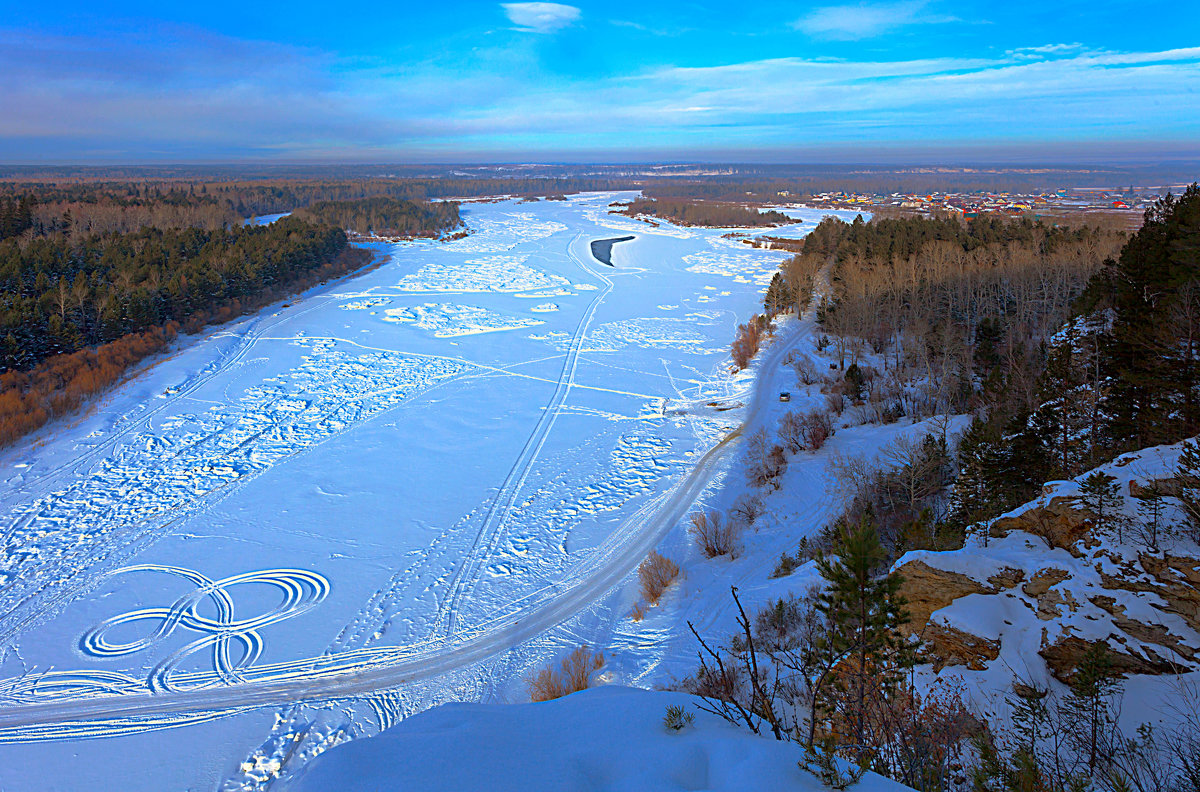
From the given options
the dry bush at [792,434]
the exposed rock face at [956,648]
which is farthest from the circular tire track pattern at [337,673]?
the exposed rock face at [956,648]

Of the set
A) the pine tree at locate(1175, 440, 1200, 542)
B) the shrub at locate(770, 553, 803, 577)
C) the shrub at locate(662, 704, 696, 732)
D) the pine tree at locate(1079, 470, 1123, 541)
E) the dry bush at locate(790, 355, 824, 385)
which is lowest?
the shrub at locate(770, 553, 803, 577)

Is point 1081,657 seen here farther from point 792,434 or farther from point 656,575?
point 792,434

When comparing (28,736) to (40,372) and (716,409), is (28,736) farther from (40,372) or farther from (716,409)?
(40,372)

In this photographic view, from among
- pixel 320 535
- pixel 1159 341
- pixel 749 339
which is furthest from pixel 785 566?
pixel 749 339

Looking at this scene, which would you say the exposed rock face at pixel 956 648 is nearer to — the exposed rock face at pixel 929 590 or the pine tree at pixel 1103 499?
the exposed rock face at pixel 929 590

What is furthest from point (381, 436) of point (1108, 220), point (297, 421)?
point (1108, 220)

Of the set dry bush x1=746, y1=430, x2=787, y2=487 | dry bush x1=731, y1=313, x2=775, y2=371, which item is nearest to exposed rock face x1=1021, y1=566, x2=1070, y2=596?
dry bush x1=746, y1=430, x2=787, y2=487

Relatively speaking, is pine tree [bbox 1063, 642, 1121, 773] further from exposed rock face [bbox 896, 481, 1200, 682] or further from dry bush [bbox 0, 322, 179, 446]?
dry bush [bbox 0, 322, 179, 446]
